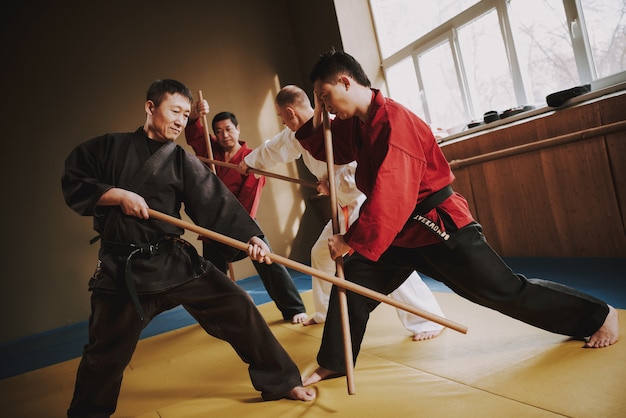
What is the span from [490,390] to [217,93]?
567 centimetres

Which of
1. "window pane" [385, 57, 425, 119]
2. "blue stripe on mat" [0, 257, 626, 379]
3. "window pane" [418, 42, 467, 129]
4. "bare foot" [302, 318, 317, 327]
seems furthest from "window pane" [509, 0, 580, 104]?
"bare foot" [302, 318, 317, 327]

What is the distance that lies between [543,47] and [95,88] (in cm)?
518

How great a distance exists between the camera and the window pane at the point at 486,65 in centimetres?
419

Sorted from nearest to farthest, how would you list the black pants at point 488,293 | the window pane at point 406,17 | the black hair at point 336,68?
the black pants at point 488,293, the black hair at point 336,68, the window pane at point 406,17

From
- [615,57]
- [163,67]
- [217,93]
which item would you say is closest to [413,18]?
[615,57]

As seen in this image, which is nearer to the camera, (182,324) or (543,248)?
(543,248)

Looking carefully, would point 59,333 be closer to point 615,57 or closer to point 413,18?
point 413,18

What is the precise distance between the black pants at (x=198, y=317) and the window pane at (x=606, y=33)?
3280 mm

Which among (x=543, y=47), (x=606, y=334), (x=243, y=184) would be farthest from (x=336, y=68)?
(x=543, y=47)

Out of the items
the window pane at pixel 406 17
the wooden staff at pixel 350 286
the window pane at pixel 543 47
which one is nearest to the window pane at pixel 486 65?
the window pane at pixel 543 47

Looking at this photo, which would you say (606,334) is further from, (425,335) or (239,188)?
(239,188)

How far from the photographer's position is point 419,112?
5246mm

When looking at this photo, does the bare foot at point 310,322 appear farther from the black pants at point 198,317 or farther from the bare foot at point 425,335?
the black pants at point 198,317

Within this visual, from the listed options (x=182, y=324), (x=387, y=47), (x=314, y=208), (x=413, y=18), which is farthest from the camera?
(x=314, y=208)
